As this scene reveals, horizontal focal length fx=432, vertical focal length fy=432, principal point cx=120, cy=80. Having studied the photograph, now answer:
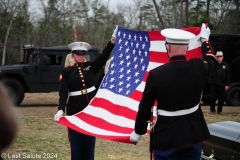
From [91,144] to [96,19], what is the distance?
1792 inches

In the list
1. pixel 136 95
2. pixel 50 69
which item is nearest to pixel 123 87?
pixel 136 95

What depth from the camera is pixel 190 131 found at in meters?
3.44

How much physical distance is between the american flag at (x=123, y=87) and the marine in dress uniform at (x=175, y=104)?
1.17 meters

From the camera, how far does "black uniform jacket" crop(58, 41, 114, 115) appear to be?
4.96 meters

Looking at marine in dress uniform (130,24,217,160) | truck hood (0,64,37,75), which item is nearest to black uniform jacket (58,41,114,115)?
marine in dress uniform (130,24,217,160)

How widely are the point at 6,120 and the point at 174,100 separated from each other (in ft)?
7.39

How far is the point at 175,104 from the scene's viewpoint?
342cm

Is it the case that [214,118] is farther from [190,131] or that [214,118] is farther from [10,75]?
[190,131]

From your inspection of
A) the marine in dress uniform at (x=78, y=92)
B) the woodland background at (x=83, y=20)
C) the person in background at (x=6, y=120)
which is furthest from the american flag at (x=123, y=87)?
the woodland background at (x=83, y=20)

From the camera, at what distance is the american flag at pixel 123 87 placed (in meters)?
4.82

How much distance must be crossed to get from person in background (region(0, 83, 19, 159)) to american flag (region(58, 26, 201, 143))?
3314 mm

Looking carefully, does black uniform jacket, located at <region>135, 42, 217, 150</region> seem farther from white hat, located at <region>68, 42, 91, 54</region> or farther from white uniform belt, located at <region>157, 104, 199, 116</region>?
white hat, located at <region>68, 42, 91, 54</region>

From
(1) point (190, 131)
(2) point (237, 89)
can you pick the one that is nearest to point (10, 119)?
(1) point (190, 131)

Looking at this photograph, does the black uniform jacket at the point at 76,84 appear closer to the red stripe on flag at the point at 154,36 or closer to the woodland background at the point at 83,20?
the red stripe on flag at the point at 154,36
